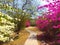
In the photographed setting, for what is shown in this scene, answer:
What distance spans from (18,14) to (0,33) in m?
18.5

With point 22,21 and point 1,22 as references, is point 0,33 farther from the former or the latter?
point 22,21

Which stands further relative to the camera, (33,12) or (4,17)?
(33,12)

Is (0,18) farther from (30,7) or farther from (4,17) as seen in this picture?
(30,7)

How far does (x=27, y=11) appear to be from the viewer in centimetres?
2686

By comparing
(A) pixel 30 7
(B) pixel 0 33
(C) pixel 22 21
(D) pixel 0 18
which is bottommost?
(C) pixel 22 21

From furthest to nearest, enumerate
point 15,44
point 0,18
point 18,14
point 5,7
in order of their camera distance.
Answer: point 18,14 < point 15,44 < point 5,7 < point 0,18

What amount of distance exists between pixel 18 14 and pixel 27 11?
161 centimetres

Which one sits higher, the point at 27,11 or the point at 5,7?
the point at 5,7

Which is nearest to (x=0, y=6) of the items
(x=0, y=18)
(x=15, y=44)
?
(x=0, y=18)

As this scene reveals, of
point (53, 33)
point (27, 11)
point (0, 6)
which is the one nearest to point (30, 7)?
point (27, 11)

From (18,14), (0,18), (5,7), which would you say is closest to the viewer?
(0,18)

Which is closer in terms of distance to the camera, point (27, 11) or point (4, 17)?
point (4, 17)

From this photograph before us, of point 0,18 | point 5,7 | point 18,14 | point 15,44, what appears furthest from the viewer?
point 18,14

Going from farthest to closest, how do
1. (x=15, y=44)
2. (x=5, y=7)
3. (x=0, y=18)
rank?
(x=15, y=44) → (x=5, y=7) → (x=0, y=18)
